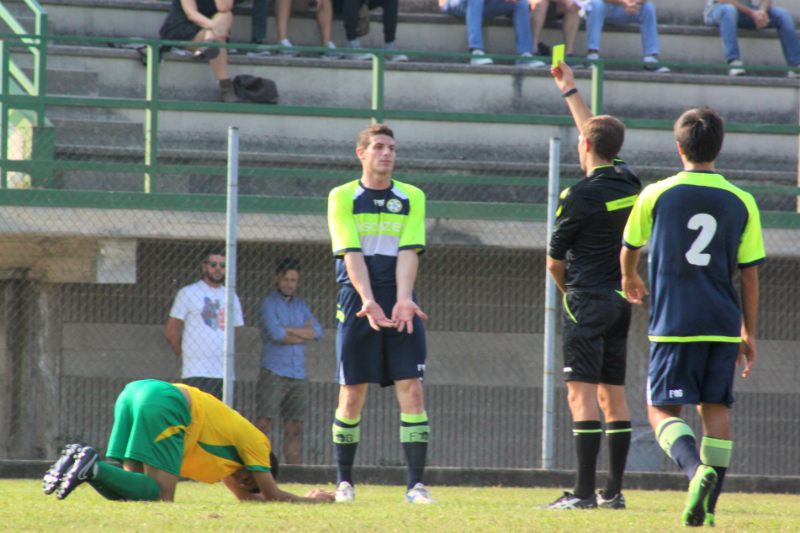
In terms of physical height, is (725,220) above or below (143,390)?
above

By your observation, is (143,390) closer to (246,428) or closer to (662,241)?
(246,428)

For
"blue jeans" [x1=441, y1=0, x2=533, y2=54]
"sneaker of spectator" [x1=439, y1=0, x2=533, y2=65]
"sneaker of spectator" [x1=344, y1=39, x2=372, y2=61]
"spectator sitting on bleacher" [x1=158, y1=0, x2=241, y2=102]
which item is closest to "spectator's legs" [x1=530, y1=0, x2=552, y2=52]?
"blue jeans" [x1=441, y1=0, x2=533, y2=54]

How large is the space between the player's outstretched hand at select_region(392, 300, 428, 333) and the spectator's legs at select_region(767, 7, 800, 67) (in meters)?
8.79

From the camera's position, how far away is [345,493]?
484 cm

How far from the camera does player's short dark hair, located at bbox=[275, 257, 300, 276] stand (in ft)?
28.0

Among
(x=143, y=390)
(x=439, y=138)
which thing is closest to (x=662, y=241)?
(x=143, y=390)

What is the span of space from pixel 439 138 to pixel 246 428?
5608 mm

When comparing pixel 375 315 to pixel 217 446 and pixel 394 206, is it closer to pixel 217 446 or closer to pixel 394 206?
pixel 394 206

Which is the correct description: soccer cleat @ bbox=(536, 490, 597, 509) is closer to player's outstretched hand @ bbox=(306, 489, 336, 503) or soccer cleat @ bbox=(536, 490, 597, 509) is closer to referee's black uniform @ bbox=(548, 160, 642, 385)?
referee's black uniform @ bbox=(548, 160, 642, 385)

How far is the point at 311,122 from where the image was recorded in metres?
9.48

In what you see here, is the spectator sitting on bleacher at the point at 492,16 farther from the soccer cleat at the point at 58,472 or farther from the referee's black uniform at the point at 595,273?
the soccer cleat at the point at 58,472

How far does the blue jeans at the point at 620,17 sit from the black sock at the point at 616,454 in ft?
25.2

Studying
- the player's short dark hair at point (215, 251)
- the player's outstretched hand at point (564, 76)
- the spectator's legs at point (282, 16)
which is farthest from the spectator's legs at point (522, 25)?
the player's outstretched hand at point (564, 76)

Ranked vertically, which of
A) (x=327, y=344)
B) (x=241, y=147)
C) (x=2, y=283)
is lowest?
(x=327, y=344)
